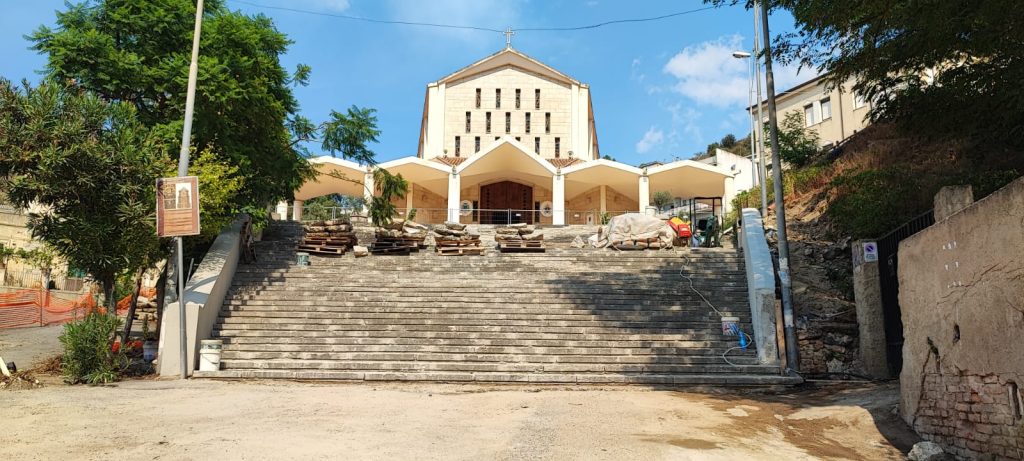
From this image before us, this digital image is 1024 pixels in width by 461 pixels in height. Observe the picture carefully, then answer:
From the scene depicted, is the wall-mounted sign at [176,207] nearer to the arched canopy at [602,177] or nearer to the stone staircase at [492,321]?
the stone staircase at [492,321]

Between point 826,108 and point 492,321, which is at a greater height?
point 826,108

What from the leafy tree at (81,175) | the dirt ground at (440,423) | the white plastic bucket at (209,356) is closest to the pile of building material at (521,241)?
the dirt ground at (440,423)

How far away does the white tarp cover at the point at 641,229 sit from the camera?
1819 cm

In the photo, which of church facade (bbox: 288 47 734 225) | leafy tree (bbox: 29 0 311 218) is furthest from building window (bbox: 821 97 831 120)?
leafy tree (bbox: 29 0 311 218)

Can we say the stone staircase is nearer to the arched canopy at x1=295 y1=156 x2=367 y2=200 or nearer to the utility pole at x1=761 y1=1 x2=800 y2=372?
the utility pole at x1=761 y1=1 x2=800 y2=372

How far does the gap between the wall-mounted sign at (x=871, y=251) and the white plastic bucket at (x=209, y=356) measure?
12.1 meters

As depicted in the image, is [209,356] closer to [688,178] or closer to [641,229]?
[641,229]

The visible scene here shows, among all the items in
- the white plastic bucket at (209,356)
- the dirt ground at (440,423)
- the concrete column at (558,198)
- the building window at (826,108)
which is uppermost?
the building window at (826,108)

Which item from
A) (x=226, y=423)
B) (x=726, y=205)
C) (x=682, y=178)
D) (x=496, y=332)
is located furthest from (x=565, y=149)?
(x=226, y=423)

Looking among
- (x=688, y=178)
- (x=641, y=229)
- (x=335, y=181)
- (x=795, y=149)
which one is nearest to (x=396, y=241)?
(x=641, y=229)

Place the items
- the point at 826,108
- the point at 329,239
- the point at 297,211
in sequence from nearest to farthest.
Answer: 1. the point at 329,239
2. the point at 297,211
3. the point at 826,108

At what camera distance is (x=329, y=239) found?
59.6ft

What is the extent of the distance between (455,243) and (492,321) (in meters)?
5.92

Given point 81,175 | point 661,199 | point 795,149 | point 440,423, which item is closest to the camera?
point 440,423
